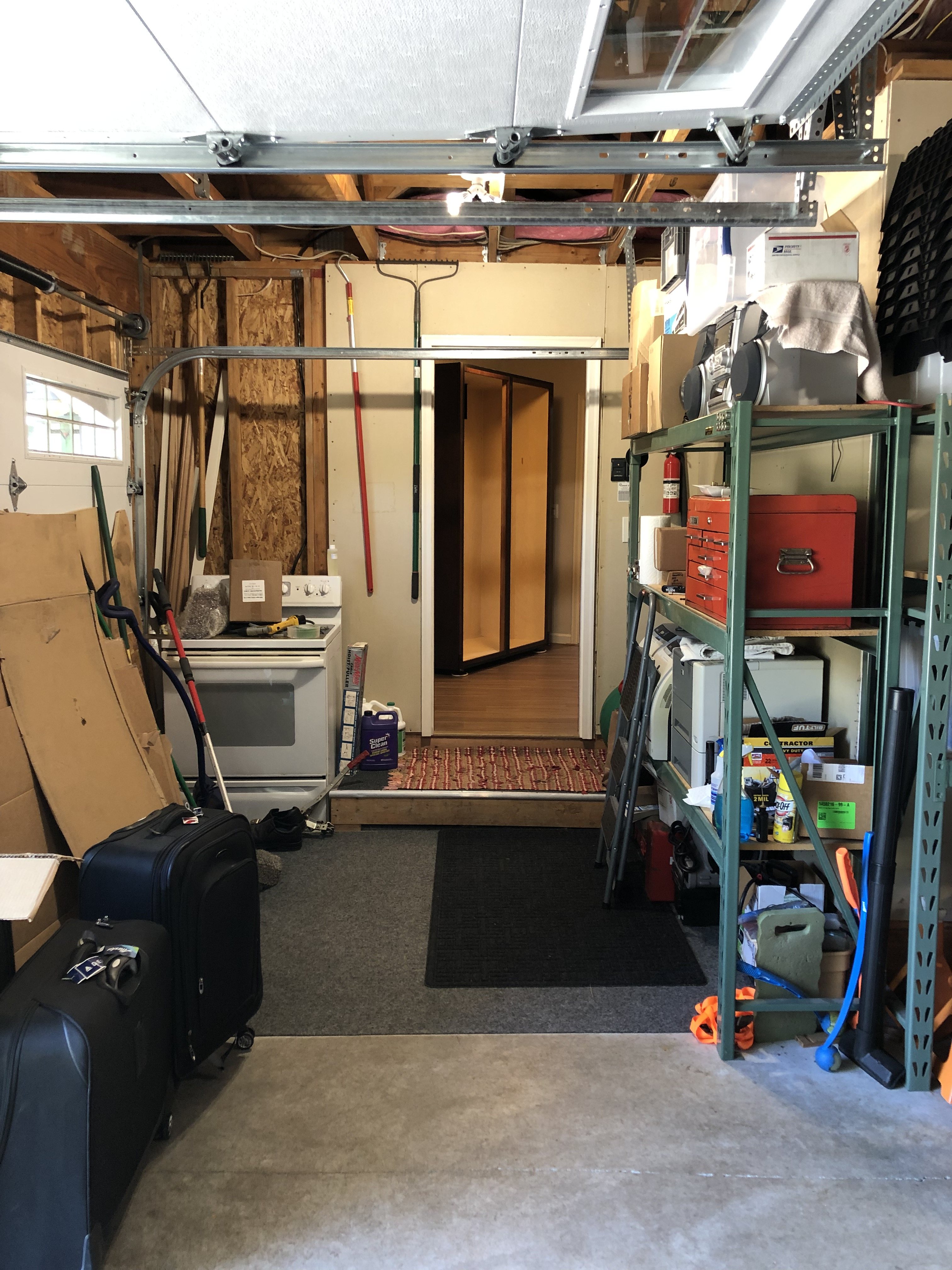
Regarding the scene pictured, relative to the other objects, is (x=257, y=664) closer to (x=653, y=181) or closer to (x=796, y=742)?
(x=796, y=742)

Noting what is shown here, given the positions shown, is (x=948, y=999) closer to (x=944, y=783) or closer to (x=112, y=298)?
(x=944, y=783)

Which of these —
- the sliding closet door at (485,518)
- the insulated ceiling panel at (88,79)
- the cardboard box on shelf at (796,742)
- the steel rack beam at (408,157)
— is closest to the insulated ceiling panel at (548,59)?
the steel rack beam at (408,157)

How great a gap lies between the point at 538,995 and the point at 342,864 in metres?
1.28

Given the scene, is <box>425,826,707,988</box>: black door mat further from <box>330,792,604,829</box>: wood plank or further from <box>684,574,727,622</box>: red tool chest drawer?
<box>684,574,727,622</box>: red tool chest drawer

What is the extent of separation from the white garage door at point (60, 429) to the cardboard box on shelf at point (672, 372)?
2176 millimetres

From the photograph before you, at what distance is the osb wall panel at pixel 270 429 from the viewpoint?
15.5ft

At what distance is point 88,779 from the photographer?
3117mm

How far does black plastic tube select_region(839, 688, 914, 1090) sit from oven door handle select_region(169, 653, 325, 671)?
2.43m

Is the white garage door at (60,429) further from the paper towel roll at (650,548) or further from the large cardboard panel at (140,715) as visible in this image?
the paper towel roll at (650,548)

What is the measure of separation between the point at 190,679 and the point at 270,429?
5.17ft

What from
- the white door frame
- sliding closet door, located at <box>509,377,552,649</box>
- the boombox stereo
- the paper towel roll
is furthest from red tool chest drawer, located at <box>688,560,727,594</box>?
sliding closet door, located at <box>509,377,552,649</box>

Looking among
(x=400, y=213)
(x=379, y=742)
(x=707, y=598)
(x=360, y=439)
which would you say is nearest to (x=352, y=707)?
(x=379, y=742)

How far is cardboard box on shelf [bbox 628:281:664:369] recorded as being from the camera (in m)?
3.44

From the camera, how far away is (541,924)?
3.28 meters
